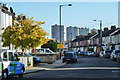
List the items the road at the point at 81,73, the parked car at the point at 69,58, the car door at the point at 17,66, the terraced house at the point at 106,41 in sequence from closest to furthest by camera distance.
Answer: the car door at the point at 17,66 < the road at the point at 81,73 < the parked car at the point at 69,58 < the terraced house at the point at 106,41

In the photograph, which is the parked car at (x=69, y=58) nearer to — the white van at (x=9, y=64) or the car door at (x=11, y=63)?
the white van at (x=9, y=64)

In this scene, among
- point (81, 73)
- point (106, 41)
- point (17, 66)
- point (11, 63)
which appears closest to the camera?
point (11, 63)

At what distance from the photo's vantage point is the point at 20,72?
21.3 meters

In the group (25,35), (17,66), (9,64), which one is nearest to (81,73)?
(17,66)

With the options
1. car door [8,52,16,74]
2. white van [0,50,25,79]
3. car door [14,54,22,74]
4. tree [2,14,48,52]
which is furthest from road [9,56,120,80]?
tree [2,14,48,52]

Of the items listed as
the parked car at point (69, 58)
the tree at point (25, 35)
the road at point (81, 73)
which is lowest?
the road at point (81, 73)

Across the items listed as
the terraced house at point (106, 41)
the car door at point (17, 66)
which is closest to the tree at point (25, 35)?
the car door at point (17, 66)

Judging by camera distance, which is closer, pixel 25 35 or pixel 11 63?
pixel 11 63

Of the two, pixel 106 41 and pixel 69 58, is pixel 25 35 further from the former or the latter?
pixel 106 41

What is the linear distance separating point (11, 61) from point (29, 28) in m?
14.2

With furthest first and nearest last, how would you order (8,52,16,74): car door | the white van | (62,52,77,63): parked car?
(62,52,77,63): parked car
(8,52,16,74): car door
the white van

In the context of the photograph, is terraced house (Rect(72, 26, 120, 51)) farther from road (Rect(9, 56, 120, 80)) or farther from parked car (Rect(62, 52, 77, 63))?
road (Rect(9, 56, 120, 80))

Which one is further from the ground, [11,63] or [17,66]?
[11,63]

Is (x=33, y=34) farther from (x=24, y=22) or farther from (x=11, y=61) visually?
(x=11, y=61)
